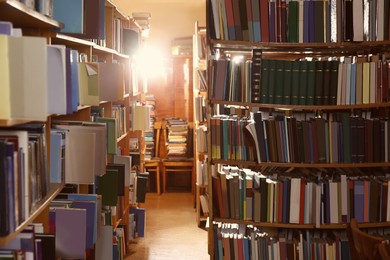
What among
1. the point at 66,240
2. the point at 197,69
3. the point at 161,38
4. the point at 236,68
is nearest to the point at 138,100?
the point at 197,69

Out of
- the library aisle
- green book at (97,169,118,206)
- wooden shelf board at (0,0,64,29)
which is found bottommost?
the library aisle

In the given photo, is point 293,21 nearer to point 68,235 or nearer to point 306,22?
point 306,22

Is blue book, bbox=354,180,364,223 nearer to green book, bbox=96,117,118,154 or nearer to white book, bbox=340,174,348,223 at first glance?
white book, bbox=340,174,348,223

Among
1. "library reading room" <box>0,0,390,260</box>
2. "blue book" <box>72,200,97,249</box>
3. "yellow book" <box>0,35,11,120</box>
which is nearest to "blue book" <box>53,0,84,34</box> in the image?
"library reading room" <box>0,0,390,260</box>

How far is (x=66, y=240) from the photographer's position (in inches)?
98.0

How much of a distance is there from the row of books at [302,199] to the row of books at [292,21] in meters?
0.92

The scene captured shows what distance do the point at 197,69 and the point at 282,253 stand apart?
3295 millimetres

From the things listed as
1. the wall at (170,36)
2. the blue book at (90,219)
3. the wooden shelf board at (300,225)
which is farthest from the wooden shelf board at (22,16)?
the wall at (170,36)

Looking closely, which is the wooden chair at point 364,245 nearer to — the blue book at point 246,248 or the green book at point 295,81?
the blue book at point 246,248

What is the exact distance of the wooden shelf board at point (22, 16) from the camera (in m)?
1.78

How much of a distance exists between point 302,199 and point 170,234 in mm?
2723

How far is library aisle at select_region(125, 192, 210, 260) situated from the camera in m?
5.48

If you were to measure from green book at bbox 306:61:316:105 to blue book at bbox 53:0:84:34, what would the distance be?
1.64m

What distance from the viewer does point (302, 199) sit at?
147 inches
